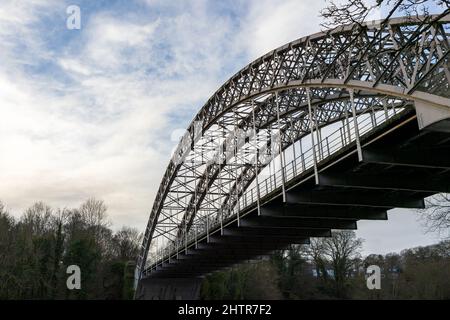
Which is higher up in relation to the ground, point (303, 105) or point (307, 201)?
point (303, 105)

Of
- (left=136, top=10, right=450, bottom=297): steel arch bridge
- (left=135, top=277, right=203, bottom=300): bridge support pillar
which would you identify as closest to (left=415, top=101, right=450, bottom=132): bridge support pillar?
(left=136, top=10, right=450, bottom=297): steel arch bridge

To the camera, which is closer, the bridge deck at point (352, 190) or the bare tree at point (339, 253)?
the bridge deck at point (352, 190)

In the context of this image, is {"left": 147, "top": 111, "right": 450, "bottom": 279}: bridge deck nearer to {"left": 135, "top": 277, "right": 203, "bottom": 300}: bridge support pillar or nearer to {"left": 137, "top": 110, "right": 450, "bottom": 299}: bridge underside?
{"left": 137, "top": 110, "right": 450, "bottom": 299}: bridge underside

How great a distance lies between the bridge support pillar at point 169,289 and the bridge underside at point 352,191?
1958 centimetres

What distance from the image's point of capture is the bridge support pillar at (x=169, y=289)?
58.2 meters

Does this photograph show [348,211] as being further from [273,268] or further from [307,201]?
[273,268]

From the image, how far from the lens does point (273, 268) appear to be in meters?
71.4

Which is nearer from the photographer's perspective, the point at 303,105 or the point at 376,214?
the point at 376,214

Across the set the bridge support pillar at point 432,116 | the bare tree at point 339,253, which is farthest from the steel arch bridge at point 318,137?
the bare tree at point 339,253

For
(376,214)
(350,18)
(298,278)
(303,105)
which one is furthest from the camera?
(298,278)

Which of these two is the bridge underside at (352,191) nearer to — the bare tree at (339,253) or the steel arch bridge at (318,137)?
the steel arch bridge at (318,137)

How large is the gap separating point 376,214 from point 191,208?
107ft
